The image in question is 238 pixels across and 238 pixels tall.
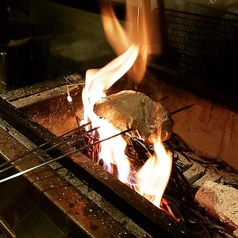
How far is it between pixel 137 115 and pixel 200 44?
1854mm

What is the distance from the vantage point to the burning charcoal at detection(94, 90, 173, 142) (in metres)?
2.64

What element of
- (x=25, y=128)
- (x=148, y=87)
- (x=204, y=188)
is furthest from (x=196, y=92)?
(x=25, y=128)

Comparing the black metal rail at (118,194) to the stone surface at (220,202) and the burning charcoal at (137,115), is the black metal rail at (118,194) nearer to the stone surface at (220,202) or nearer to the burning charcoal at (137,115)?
the burning charcoal at (137,115)

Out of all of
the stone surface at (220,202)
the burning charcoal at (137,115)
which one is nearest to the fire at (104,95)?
the burning charcoal at (137,115)

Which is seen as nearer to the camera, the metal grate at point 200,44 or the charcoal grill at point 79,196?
the charcoal grill at point 79,196

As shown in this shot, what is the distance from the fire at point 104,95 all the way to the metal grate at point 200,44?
1.13 feet

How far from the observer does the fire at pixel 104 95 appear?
2.52m

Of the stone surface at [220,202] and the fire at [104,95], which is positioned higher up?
the fire at [104,95]

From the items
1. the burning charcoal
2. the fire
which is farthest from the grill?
the burning charcoal

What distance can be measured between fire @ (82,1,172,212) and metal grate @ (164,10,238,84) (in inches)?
13.6

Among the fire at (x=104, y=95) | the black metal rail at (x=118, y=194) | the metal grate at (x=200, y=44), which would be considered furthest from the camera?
the metal grate at (x=200, y=44)

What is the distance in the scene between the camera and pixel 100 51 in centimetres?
505

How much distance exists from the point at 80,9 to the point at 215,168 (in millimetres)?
2787

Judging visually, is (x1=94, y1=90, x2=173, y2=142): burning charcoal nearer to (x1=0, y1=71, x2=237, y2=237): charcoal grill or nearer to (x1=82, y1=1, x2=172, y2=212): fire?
(x1=82, y1=1, x2=172, y2=212): fire
